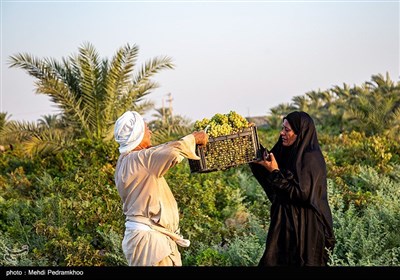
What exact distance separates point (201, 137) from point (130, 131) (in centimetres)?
70

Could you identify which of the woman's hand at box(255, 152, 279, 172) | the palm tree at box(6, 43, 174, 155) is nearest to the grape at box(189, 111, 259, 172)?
the woman's hand at box(255, 152, 279, 172)

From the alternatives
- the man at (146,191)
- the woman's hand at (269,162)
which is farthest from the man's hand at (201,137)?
the woman's hand at (269,162)

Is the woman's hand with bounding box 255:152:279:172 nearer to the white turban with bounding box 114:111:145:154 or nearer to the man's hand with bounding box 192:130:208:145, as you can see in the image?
the man's hand with bounding box 192:130:208:145

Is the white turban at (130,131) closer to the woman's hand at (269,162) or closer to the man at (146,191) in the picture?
the man at (146,191)

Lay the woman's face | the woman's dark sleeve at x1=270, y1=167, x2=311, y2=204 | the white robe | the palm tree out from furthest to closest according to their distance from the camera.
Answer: the palm tree → the woman's face → the woman's dark sleeve at x1=270, y1=167, x2=311, y2=204 → the white robe

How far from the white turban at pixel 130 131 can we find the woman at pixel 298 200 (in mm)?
1150

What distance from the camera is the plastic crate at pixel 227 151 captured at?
5.83 meters

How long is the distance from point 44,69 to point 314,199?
12244mm

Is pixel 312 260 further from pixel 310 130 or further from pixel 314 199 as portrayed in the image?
pixel 310 130

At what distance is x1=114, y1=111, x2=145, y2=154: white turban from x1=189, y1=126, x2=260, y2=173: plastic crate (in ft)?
2.44

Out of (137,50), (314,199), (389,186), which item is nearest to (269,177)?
(314,199)

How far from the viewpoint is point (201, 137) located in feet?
18.6

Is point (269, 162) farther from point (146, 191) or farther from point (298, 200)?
point (146, 191)

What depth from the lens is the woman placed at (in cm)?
565
